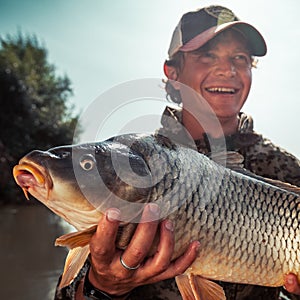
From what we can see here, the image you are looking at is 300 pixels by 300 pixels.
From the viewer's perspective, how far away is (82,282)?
5.46 ft

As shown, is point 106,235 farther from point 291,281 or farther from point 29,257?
point 29,257

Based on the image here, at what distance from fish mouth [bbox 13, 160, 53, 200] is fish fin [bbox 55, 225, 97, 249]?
0.46ft

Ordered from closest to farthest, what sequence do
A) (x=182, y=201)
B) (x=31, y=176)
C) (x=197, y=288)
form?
(x=31, y=176) < (x=182, y=201) < (x=197, y=288)

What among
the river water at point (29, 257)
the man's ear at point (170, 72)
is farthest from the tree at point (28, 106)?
the man's ear at point (170, 72)

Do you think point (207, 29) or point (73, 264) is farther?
point (207, 29)

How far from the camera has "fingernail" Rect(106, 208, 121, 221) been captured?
121 centimetres

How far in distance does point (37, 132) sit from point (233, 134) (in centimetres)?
1439

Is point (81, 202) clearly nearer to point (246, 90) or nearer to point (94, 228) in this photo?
point (94, 228)

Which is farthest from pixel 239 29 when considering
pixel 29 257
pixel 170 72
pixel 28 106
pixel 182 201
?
pixel 28 106

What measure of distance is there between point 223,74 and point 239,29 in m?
0.25

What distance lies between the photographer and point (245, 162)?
204cm

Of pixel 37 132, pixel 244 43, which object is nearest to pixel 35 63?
pixel 37 132

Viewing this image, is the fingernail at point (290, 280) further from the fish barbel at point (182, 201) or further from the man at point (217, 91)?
the man at point (217, 91)

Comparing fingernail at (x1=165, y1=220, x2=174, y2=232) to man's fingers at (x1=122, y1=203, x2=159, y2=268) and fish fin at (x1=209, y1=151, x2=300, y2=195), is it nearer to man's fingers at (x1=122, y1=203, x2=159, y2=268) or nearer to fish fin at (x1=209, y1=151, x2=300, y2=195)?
man's fingers at (x1=122, y1=203, x2=159, y2=268)
